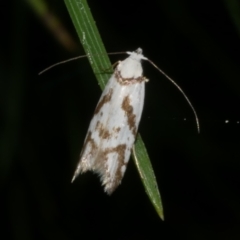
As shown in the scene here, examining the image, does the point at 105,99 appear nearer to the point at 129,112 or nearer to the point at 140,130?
the point at 129,112

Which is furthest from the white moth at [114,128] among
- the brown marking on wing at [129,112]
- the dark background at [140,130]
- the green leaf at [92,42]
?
the dark background at [140,130]

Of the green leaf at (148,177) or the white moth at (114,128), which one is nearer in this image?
the green leaf at (148,177)

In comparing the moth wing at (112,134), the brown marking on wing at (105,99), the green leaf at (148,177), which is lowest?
the green leaf at (148,177)

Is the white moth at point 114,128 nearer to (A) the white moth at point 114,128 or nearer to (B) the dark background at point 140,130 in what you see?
(A) the white moth at point 114,128

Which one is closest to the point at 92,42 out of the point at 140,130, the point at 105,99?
the point at 105,99

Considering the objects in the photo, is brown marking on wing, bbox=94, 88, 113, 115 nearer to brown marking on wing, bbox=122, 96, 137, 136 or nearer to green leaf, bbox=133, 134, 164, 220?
brown marking on wing, bbox=122, 96, 137, 136

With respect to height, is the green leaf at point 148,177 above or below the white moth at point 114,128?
below

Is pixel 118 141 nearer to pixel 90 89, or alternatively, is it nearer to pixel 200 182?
pixel 90 89
